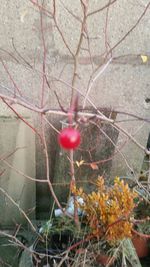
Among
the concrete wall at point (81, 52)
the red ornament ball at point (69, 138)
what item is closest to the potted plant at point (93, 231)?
the concrete wall at point (81, 52)

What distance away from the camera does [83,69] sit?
101 inches

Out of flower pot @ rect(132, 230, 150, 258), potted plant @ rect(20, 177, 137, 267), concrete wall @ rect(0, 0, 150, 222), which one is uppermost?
concrete wall @ rect(0, 0, 150, 222)

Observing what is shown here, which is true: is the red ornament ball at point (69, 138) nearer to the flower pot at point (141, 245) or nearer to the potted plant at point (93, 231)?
the potted plant at point (93, 231)

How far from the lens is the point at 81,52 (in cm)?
252

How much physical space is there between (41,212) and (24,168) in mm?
429

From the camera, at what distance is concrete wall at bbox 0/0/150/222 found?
2.43 meters

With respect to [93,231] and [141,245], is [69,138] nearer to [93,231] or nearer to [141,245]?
[93,231]

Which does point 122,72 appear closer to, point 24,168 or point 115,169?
point 115,169

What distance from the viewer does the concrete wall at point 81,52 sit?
243cm

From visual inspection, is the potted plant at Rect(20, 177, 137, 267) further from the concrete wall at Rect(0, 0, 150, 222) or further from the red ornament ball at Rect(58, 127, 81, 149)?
the red ornament ball at Rect(58, 127, 81, 149)

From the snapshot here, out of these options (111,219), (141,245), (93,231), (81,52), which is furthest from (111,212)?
(81,52)

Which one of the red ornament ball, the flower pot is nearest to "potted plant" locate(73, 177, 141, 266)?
the flower pot

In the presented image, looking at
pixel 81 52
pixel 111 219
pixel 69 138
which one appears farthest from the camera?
pixel 81 52

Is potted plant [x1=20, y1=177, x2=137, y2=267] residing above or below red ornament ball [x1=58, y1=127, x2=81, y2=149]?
below
